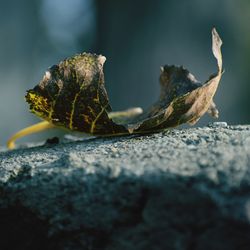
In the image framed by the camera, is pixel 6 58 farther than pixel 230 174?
Yes

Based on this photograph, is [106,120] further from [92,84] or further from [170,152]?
[170,152]

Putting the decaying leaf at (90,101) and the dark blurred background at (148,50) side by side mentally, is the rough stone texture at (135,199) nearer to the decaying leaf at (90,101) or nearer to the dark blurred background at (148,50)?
the decaying leaf at (90,101)

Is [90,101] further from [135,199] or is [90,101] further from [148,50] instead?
[148,50]

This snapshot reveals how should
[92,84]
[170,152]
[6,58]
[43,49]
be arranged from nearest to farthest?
1. [170,152]
2. [92,84]
3. [6,58]
4. [43,49]

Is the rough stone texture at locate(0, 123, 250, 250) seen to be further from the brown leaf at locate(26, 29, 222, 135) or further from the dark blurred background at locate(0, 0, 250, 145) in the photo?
the dark blurred background at locate(0, 0, 250, 145)

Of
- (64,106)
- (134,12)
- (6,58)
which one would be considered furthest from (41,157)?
(134,12)

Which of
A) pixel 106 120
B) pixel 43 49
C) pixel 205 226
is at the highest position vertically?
pixel 43 49

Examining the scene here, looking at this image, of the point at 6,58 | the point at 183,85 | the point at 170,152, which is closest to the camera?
the point at 170,152
